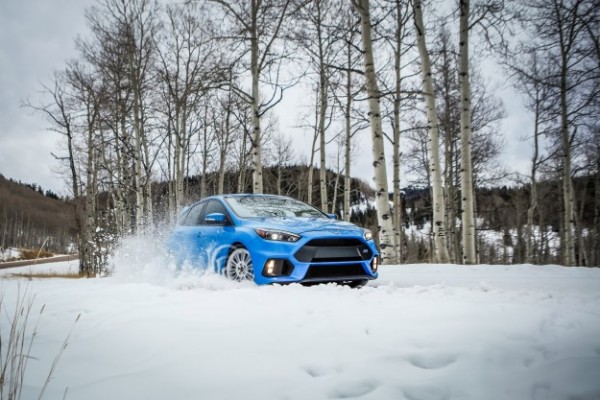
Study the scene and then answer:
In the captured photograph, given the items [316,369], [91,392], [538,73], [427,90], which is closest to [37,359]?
[91,392]

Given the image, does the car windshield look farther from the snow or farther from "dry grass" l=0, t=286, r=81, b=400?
the snow

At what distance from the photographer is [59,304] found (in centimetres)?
371

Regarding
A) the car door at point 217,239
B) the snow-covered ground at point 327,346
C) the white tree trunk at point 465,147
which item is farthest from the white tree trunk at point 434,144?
the snow-covered ground at point 327,346

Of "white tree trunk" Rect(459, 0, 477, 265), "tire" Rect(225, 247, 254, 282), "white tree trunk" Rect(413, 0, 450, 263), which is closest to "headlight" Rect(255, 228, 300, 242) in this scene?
"tire" Rect(225, 247, 254, 282)

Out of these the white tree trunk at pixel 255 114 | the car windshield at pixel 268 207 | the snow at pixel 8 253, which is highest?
the white tree trunk at pixel 255 114

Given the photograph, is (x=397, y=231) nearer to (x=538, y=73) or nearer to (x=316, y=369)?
(x=538, y=73)

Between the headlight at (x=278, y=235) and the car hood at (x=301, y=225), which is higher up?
the car hood at (x=301, y=225)

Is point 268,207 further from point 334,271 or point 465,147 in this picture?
point 465,147

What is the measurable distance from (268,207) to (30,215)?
134583 millimetres

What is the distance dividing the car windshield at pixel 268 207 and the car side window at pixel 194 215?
0.80m

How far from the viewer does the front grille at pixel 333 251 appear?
14.4ft

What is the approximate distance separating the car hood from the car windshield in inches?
14.1

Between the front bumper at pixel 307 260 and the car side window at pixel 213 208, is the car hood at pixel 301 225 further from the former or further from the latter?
the car side window at pixel 213 208

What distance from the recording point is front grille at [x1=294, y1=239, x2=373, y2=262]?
4387 millimetres
